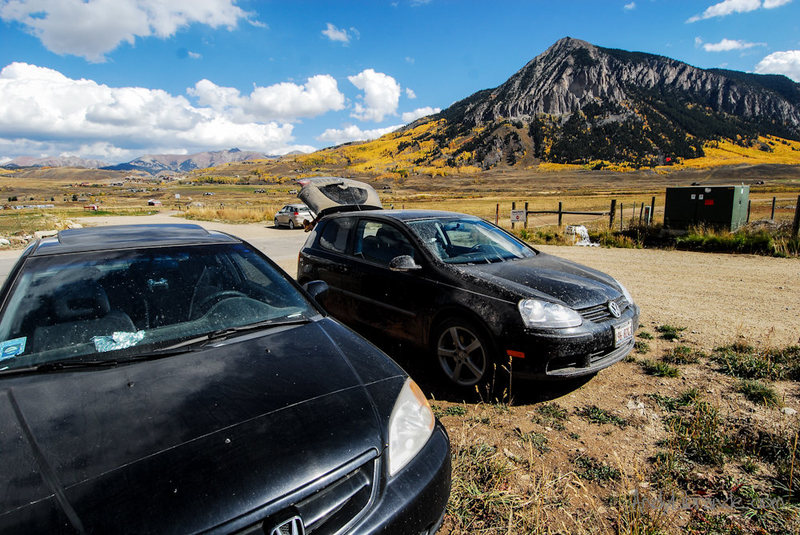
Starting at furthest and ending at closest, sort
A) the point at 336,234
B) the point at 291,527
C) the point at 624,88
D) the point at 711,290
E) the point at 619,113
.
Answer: the point at 624,88, the point at 619,113, the point at 711,290, the point at 336,234, the point at 291,527

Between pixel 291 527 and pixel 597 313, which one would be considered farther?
pixel 597 313

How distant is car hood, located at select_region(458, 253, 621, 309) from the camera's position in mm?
3326

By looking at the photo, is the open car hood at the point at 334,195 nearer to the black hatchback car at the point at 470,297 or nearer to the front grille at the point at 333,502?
the black hatchback car at the point at 470,297

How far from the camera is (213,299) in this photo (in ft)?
8.52

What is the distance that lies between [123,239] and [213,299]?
852 millimetres

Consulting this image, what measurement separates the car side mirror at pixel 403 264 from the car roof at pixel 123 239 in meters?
1.35

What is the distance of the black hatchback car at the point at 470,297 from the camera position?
3170mm

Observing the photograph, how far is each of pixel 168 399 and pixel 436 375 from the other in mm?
2655

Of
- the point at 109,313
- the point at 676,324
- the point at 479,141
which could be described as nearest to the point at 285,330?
the point at 109,313

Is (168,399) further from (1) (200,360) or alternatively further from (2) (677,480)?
(2) (677,480)

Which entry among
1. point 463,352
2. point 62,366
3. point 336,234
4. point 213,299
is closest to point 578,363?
point 463,352

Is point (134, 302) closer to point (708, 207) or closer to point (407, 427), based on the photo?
point (407, 427)

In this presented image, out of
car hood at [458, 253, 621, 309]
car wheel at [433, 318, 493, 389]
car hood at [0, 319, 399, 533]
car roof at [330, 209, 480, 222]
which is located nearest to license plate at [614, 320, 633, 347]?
car hood at [458, 253, 621, 309]

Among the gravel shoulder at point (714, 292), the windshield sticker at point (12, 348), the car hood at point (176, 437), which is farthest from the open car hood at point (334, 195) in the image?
the car hood at point (176, 437)
